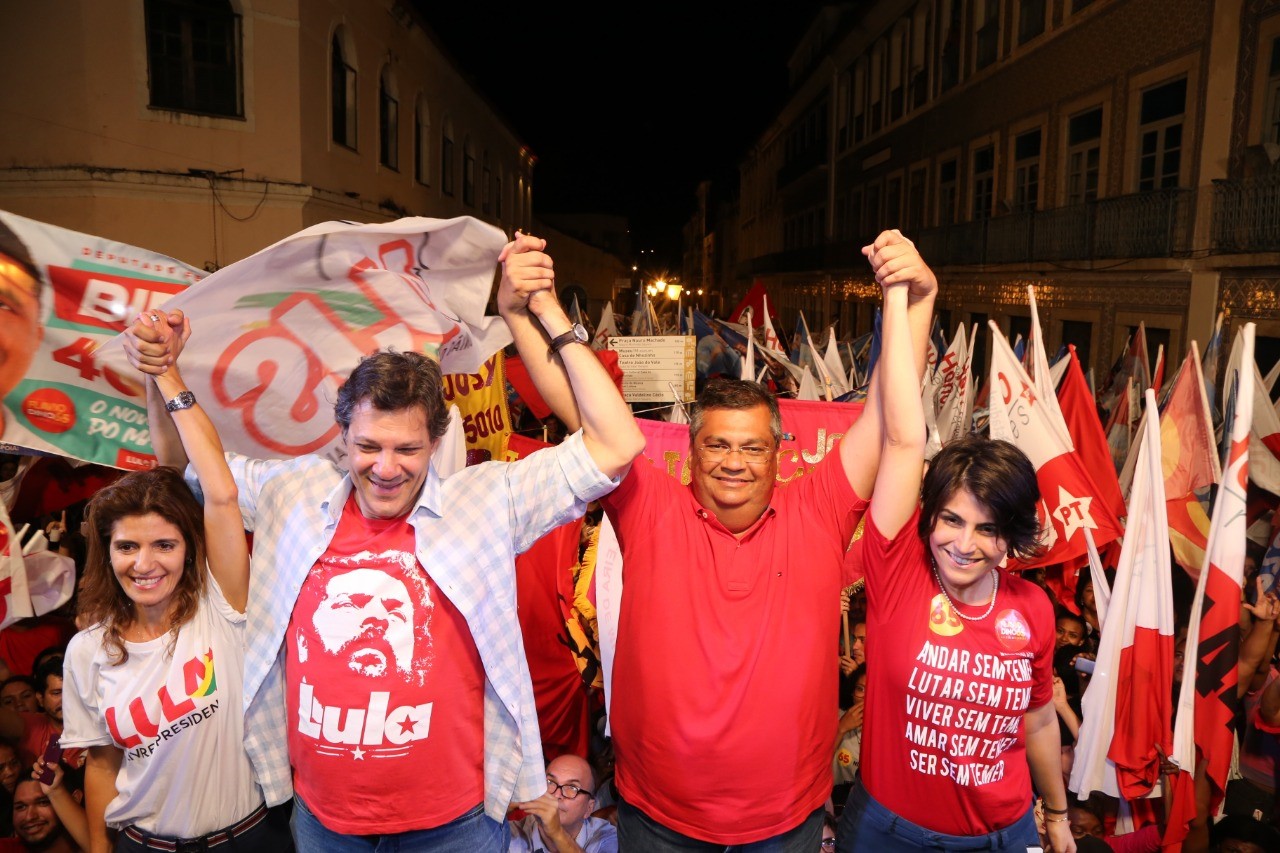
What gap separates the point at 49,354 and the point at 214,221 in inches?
472

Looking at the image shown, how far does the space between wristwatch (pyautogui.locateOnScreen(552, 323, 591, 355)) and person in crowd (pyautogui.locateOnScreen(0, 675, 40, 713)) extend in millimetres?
3231

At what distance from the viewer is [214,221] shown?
1377cm

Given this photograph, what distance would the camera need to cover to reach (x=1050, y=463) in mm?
4703

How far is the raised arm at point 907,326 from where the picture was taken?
245 cm

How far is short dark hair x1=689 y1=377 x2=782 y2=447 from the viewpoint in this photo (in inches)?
100

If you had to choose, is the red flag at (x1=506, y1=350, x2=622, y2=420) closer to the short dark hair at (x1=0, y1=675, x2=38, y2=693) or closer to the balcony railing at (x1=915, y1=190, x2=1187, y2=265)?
the short dark hair at (x1=0, y1=675, x2=38, y2=693)

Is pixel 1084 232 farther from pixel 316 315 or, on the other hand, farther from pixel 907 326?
pixel 316 315

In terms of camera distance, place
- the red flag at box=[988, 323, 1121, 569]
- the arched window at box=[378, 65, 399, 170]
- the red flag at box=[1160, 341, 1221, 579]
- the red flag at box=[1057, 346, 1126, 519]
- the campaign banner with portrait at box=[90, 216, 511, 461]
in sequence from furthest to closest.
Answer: the arched window at box=[378, 65, 399, 170] < the red flag at box=[1057, 346, 1126, 519] < the red flag at box=[988, 323, 1121, 569] < the red flag at box=[1160, 341, 1221, 579] < the campaign banner with portrait at box=[90, 216, 511, 461]

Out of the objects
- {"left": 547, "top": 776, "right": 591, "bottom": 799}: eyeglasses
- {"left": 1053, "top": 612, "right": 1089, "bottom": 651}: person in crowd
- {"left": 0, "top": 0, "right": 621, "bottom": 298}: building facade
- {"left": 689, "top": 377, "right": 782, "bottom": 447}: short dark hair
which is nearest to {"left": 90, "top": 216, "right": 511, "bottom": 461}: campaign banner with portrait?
{"left": 689, "top": 377, "right": 782, "bottom": 447}: short dark hair

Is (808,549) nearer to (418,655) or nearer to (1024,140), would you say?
(418,655)

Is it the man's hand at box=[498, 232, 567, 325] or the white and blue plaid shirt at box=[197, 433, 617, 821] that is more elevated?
the man's hand at box=[498, 232, 567, 325]

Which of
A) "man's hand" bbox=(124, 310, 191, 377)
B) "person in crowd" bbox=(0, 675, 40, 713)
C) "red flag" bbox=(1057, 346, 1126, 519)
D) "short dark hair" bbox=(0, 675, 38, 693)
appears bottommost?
"person in crowd" bbox=(0, 675, 40, 713)

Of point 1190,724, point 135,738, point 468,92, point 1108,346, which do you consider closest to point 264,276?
point 135,738

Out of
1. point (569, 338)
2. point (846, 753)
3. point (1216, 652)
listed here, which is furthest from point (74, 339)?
point (1216, 652)
